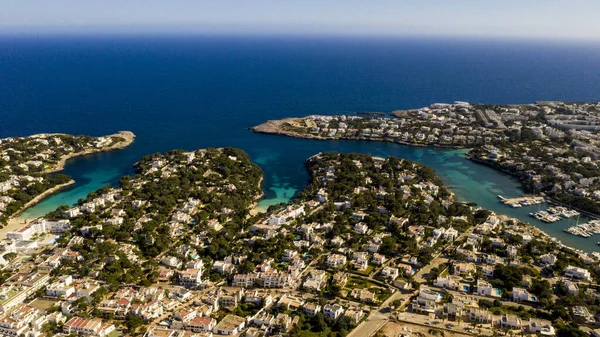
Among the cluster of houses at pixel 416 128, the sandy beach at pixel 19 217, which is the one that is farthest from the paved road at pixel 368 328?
the cluster of houses at pixel 416 128

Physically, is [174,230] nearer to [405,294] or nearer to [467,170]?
[405,294]

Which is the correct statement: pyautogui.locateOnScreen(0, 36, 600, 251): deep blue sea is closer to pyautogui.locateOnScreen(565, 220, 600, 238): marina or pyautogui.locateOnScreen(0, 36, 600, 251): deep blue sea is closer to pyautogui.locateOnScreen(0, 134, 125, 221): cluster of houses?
pyautogui.locateOnScreen(565, 220, 600, 238): marina

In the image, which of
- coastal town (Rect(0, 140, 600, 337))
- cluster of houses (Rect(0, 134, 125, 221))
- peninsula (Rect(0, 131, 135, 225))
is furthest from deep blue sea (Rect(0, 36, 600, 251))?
coastal town (Rect(0, 140, 600, 337))

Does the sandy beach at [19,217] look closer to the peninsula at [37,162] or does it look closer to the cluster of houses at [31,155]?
the peninsula at [37,162]

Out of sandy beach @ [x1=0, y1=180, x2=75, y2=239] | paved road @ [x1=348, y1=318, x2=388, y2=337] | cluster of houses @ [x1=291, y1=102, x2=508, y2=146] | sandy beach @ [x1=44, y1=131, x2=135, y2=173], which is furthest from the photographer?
cluster of houses @ [x1=291, y1=102, x2=508, y2=146]

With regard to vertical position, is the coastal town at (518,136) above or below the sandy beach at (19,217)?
above

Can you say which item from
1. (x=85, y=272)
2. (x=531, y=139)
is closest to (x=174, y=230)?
(x=85, y=272)

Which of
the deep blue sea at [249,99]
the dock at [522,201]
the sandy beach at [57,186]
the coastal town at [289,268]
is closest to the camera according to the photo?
the coastal town at [289,268]
